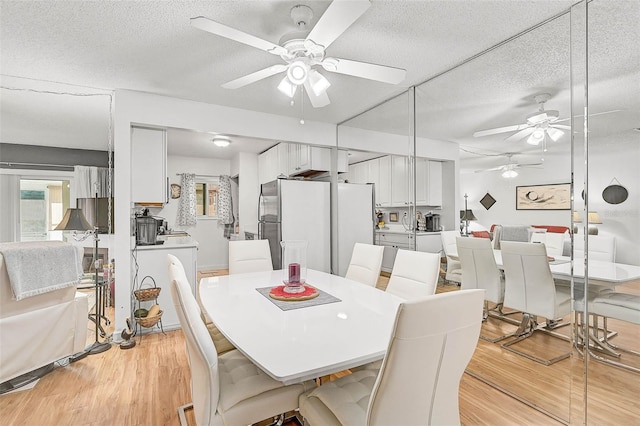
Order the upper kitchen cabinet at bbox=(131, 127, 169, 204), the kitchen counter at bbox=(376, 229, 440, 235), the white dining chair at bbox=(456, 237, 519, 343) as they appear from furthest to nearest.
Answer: the upper kitchen cabinet at bbox=(131, 127, 169, 204) → the kitchen counter at bbox=(376, 229, 440, 235) → the white dining chair at bbox=(456, 237, 519, 343)

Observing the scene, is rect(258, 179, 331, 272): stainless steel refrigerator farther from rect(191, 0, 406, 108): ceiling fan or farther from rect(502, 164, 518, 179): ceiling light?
rect(502, 164, 518, 179): ceiling light

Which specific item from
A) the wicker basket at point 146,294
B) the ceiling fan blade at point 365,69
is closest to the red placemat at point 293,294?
the ceiling fan blade at point 365,69

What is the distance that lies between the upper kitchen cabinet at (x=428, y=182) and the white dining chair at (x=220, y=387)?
2.11m

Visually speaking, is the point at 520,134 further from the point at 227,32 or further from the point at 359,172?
the point at 359,172

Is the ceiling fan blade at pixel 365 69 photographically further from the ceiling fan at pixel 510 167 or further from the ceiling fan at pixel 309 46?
the ceiling fan at pixel 510 167

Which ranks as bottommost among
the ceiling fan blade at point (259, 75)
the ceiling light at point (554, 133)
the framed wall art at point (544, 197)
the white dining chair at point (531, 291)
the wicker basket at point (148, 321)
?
the wicker basket at point (148, 321)

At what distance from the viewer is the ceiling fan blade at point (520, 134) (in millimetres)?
2129

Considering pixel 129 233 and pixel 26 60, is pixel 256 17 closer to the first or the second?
pixel 26 60

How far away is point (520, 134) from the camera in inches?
86.3

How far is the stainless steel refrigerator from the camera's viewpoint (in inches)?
162

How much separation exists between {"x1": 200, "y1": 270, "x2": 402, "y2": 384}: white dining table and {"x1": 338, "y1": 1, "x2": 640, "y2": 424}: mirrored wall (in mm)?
1149

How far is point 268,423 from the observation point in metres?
1.83

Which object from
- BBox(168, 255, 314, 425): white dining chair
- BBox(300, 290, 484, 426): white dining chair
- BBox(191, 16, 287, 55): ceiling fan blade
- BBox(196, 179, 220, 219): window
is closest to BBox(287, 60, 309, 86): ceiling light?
BBox(191, 16, 287, 55): ceiling fan blade

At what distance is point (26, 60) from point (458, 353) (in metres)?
3.49
